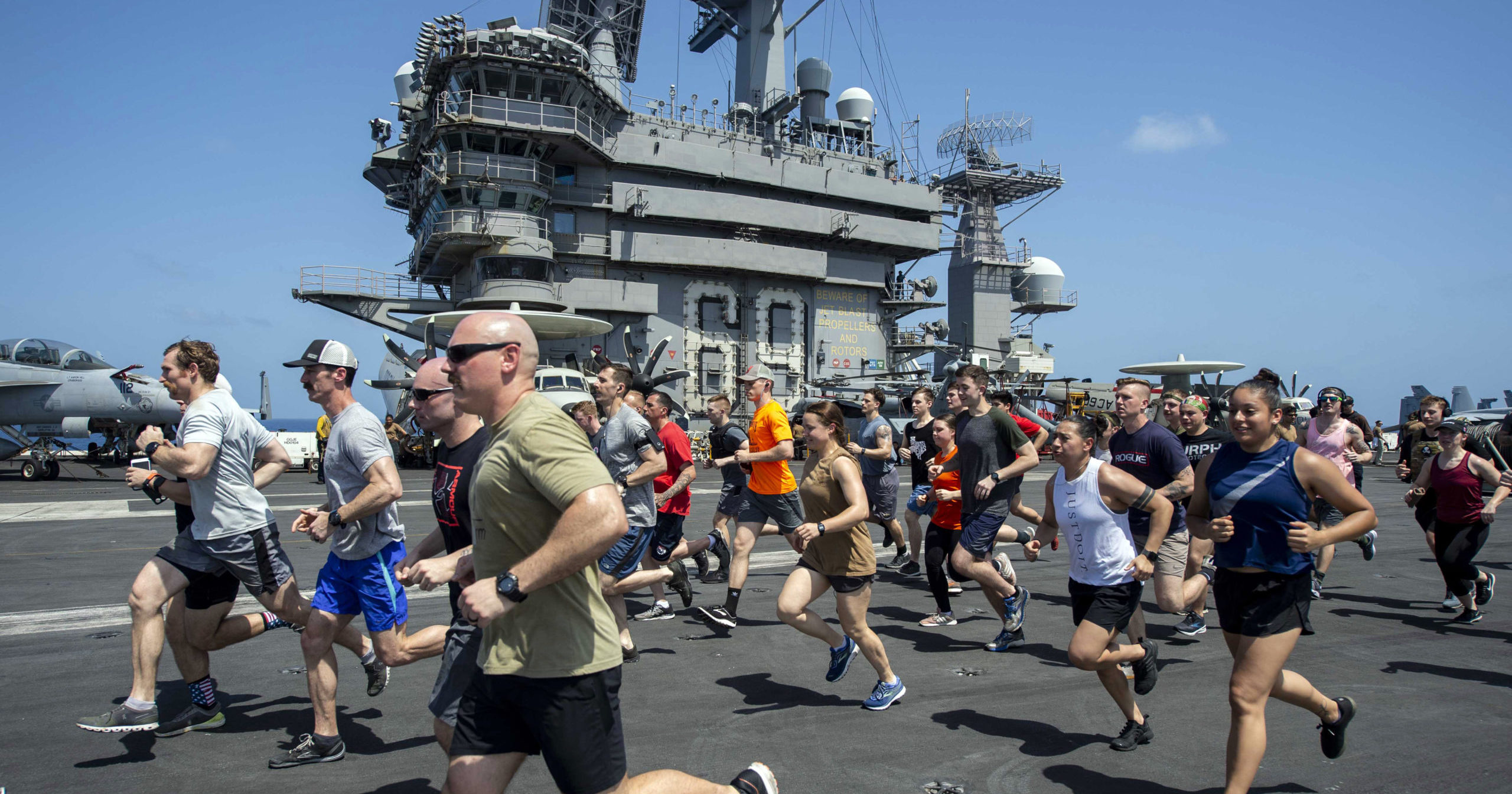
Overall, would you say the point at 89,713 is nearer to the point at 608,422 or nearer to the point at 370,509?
the point at 370,509

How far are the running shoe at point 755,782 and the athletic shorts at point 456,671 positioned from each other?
1129 millimetres

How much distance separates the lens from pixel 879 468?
9203 mm

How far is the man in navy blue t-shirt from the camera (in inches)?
227

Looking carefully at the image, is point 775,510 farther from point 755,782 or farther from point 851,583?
point 755,782

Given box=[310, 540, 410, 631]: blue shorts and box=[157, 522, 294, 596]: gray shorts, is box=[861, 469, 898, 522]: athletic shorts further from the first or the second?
box=[157, 522, 294, 596]: gray shorts

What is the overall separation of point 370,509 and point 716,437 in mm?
4900

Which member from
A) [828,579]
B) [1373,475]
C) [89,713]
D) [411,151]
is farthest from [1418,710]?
[411,151]

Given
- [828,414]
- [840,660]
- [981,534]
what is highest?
[828,414]

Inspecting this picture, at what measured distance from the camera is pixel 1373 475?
84.8 feet

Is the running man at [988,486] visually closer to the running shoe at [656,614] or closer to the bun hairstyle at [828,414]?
the bun hairstyle at [828,414]

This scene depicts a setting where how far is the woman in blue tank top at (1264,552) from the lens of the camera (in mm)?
3373

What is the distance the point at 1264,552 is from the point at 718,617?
4.28 meters

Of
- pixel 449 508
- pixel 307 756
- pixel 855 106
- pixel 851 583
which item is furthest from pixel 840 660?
pixel 855 106

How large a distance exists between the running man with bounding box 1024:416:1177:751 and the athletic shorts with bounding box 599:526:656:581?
2820mm
